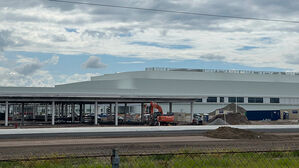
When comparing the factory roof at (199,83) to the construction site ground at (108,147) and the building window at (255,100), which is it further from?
the construction site ground at (108,147)

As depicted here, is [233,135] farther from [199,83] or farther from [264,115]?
[199,83]

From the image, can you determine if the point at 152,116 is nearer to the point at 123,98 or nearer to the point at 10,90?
the point at 123,98

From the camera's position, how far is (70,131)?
43.1 m

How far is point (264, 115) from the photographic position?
92.4m

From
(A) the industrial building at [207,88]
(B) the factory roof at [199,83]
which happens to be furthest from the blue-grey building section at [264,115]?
(B) the factory roof at [199,83]

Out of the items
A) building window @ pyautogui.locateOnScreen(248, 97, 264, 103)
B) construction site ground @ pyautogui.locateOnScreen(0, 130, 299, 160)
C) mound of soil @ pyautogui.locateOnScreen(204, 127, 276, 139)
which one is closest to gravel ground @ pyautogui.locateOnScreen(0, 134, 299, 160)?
construction site ground @ pyautogui.locateOnScreen(0, 130, 299, 160)

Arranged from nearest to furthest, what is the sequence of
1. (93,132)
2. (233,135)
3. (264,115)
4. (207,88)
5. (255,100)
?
(233,135) < (93,132) < (264,115) < (207,88) < (255,100)

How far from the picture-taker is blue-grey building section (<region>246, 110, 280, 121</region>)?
91.3m

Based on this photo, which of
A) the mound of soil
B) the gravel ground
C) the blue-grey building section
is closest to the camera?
the gravel ground

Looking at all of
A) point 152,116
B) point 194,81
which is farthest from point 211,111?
point 152,116

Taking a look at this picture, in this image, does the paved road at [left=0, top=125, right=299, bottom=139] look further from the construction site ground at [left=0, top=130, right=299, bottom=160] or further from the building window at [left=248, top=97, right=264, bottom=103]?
the building window at [left=248, top=97, right=264, bottom=103]

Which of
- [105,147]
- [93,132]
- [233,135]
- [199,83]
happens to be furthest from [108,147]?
[199,83]

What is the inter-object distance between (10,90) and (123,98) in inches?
1257

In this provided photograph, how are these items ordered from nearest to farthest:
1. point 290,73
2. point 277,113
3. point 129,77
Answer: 1. point 277,113
2. point 129,77
3. point 290,73
